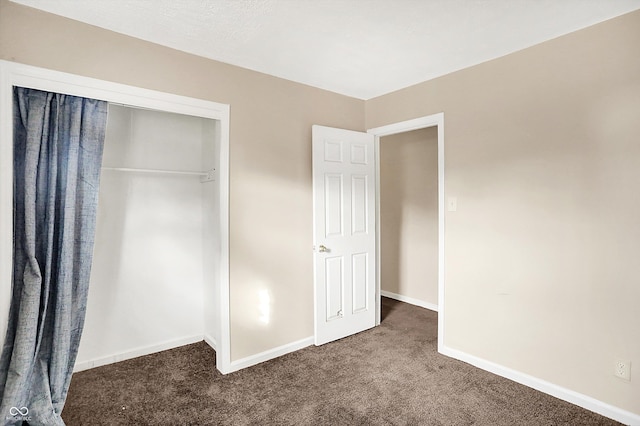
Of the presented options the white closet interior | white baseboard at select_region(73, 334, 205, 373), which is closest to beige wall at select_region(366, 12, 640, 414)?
the white closet interior

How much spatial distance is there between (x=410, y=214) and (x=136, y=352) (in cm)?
361

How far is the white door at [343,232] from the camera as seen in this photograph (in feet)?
11.0

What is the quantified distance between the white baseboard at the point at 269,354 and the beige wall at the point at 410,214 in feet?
6.49

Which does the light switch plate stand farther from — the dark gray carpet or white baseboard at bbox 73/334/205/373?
white baseboard at bbox 73/334/205/373

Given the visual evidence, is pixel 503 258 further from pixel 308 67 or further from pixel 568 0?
pixel 308 67

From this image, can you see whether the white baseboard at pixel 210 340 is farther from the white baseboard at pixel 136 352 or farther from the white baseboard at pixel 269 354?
the white baseboard at pixel 269 354

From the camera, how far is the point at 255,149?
3.03m

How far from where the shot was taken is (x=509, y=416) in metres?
2.24

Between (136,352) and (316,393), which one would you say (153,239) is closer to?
(136,352)

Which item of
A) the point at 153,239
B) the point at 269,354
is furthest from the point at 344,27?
the point at 269,354

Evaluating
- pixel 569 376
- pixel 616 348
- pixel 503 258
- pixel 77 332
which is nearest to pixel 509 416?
pixel 569 376

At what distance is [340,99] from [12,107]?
106 inches

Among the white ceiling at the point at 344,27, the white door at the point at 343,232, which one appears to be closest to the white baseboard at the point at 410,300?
the white door at the point at 343,232

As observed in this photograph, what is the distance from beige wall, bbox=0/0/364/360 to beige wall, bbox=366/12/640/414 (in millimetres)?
1342
